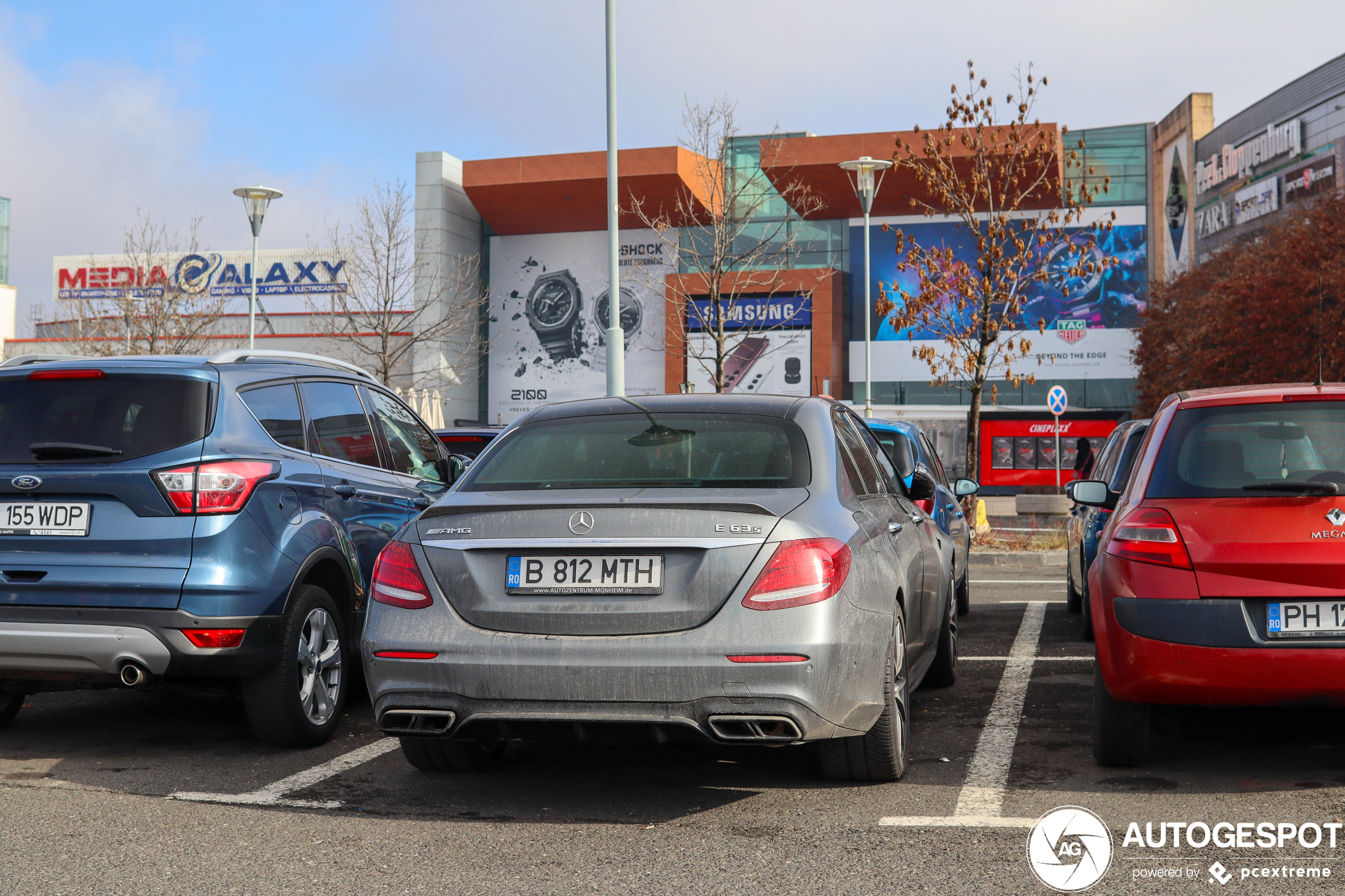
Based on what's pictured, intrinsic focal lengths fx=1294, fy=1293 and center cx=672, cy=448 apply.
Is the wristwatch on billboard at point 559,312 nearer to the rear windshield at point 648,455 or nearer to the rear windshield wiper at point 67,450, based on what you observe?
the rear windshield wiper at point 67,450

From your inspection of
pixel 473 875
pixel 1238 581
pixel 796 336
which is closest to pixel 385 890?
pixel 473 875

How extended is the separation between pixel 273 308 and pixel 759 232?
896 inches

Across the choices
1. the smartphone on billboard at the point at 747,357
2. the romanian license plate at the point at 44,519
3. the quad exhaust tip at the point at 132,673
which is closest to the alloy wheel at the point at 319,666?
the quad exhaust tip at the point at 132,673

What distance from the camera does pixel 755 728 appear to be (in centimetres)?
414

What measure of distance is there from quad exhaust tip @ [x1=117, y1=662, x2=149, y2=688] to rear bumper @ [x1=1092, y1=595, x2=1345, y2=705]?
12.5 feet

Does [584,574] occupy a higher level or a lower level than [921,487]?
lower

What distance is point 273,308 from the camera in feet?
194

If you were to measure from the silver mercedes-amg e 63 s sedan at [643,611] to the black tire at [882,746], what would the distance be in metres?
0.02

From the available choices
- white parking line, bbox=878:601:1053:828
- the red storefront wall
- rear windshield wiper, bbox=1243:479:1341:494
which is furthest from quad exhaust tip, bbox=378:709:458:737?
the red storefront wall

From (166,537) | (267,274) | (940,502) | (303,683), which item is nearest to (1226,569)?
(303,683)

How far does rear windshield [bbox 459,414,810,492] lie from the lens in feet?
15.4

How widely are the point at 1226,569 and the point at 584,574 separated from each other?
2295mm

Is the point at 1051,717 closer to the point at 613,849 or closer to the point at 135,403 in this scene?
the point at 613,849

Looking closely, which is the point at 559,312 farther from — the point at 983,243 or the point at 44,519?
the point at 44,519
